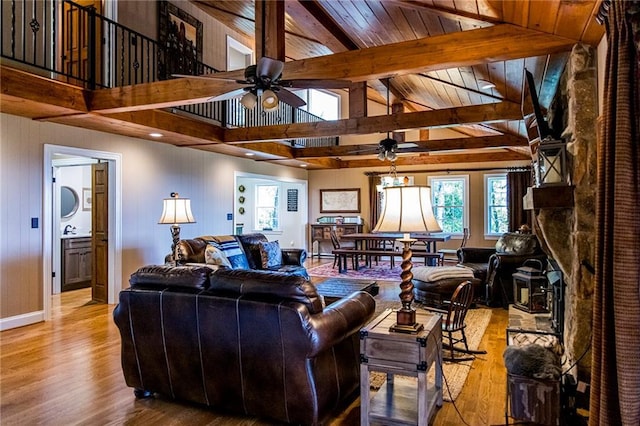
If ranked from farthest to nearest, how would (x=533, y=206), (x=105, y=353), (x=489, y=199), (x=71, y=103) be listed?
(x=489, y=199) → (x=71, y=103) → (x=105, y=353) → (x=533, y=206)

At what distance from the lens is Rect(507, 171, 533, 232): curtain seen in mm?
8984

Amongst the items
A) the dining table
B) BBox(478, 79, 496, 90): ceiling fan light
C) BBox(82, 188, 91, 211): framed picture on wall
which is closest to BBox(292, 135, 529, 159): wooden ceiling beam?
the dining table

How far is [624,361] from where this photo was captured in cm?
140

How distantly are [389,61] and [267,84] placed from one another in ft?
3.48

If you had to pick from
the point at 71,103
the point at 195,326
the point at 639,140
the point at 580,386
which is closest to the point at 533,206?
the point at 580,386

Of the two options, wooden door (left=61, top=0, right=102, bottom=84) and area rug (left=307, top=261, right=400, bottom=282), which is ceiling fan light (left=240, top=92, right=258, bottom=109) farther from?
area rug (left=307, top=261, right=400, bottom=282)

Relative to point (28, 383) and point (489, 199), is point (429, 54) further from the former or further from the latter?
point (489, 199)

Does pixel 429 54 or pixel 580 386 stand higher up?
pixel 429 54

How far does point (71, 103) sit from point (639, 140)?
4.91 m

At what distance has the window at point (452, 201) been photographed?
390 inches

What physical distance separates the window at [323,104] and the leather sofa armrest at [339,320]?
326 inches

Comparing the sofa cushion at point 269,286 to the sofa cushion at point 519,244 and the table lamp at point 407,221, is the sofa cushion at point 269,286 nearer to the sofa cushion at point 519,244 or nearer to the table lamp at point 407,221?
the table lamp at point 407,221

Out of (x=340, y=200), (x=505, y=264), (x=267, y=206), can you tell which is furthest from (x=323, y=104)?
(x=505, y=264)

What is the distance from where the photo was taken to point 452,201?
32.9 feet
